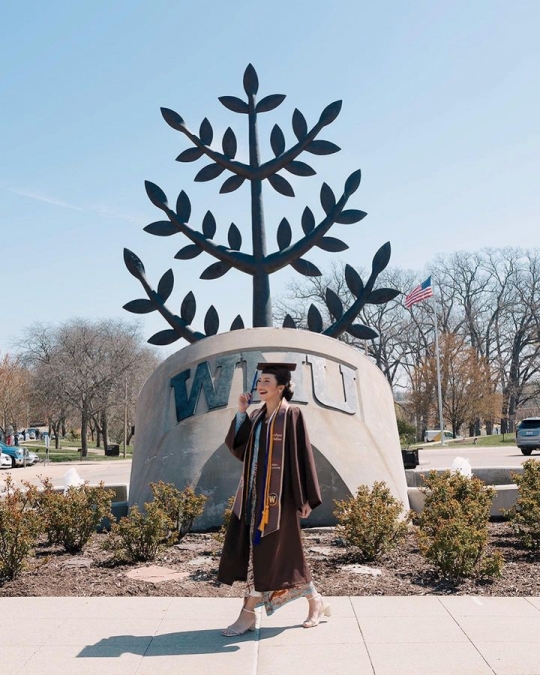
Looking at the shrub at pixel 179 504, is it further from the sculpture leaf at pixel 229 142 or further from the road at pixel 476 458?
the road at pixel 476 458

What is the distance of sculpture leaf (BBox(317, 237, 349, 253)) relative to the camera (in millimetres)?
12438

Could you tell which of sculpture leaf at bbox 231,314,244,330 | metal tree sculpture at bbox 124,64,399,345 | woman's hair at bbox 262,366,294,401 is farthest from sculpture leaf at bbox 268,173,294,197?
woman's hair at bbox 262,366,294,401

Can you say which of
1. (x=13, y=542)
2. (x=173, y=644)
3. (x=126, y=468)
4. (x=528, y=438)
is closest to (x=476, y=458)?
(x=528, y=438)

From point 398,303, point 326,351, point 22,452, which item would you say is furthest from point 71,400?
point 326,351

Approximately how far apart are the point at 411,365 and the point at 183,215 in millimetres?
36386

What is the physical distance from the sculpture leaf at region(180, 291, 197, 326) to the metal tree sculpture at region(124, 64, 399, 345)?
16mm

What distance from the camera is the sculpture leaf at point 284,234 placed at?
12727 millimetres

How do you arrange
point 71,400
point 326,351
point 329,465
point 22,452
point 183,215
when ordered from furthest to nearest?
point 71,400
point 22,452
point 183,215
point 326,351
point 329,465

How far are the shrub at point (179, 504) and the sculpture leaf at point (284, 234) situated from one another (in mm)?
5996

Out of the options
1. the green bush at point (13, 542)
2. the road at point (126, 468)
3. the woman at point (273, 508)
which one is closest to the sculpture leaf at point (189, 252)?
the green bush at point (13, 542)

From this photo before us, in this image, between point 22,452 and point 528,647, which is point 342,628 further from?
point 22,452

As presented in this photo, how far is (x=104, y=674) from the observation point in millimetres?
3879

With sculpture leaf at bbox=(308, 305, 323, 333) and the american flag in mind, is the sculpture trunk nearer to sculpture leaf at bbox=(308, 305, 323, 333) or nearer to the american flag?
sculpture leaf at bbox=(308, 305, 323, 333)

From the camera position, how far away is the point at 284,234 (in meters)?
12.8
